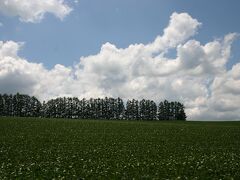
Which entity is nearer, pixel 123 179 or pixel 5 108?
pixel 123 179

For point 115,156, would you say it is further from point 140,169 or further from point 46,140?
point 46,140

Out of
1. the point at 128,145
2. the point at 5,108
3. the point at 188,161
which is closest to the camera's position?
the point at 188,161

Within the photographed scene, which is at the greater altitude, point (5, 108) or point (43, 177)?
point (5, 108)

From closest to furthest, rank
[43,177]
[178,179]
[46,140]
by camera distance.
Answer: [178,179] → [43,177] → [46,140]

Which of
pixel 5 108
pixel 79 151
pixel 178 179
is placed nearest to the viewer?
pixel 178 179

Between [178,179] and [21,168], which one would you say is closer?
[178,179]

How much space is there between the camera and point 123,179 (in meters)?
18.8

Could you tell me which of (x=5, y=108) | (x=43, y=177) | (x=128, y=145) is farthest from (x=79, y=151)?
(x=5, y=108)

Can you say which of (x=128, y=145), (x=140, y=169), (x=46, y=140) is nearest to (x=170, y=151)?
(x=128, y=145)

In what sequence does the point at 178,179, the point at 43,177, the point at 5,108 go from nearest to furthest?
the point at 178,179, the point at 43,177, the point at 5,108

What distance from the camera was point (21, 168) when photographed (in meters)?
23.0

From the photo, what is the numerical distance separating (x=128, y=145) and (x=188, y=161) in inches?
493

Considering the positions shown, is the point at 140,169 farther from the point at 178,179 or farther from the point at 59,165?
the point at 59,165

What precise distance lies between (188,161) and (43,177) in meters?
11.4
